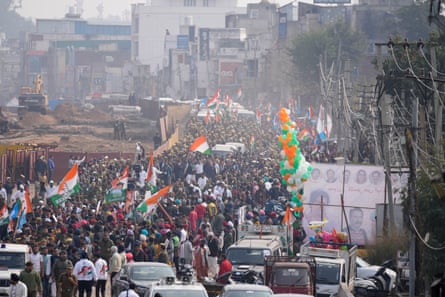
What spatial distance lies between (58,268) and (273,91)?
9521 centimetres

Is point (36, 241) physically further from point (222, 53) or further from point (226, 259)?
point (222, 53)

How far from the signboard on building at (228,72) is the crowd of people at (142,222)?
95.9m

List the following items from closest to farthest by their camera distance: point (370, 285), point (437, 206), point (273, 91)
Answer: point (437, 206), point (370, 285), point (273, 91)

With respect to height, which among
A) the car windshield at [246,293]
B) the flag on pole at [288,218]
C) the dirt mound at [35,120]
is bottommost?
the dirt mound at [35,120]

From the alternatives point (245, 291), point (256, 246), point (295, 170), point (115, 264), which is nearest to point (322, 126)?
point (295, 170)

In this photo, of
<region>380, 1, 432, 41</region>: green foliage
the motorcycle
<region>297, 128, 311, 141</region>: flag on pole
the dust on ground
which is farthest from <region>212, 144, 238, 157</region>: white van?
<region>380, 1, 432, 41</region>: green foliage

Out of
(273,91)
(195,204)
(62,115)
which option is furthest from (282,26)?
(195,204)

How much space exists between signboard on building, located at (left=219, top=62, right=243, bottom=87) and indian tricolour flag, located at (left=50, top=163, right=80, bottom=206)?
358 feet

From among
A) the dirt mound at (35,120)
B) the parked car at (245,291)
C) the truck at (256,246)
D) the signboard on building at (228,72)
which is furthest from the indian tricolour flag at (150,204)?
the signboard on building at (228,72)

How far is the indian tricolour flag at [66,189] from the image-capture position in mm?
30719

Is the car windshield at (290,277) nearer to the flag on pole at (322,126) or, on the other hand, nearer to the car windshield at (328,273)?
the car windshield at (328,273)

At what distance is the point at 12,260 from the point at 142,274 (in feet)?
8.36

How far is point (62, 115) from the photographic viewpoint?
95.1 meters

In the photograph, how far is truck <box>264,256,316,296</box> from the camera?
Result: 2183 cm
